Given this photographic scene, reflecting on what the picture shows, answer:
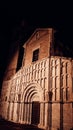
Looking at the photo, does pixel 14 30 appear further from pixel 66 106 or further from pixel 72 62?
pixel 66 106

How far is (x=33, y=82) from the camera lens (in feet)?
42.6

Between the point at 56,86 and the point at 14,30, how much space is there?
19964 millimetres

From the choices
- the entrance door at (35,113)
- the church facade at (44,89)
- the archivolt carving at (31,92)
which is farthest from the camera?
the archivolt carving at (31,92)

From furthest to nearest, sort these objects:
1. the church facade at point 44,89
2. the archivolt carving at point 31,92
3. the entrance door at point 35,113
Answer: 1. the archivolt carving at point 31,92
2. the entrance door at point 35,113
3. the church facade at point 44,89

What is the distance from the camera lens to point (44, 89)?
1155 cm

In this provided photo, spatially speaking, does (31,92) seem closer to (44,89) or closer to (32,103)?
(32,103)

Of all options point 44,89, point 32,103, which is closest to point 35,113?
point 32,103

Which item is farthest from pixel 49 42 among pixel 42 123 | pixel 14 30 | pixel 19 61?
pixel 14 30

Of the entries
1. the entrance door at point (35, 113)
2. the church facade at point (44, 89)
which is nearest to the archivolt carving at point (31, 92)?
the church facade at point (44, 89)

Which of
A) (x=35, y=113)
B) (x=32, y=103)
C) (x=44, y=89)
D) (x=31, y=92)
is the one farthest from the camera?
(x=31, y=92)

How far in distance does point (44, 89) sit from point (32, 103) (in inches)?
106

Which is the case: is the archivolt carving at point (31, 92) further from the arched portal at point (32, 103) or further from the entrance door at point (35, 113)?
the entrance door at point (35, 113)

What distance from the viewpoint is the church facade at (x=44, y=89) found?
9.95 meters

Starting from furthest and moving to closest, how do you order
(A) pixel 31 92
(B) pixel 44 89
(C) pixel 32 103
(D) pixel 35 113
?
(A) pixel 31 92 → (C) pixel 32 103 → (D) pixel 35 113 → (B) pixel 44 89
